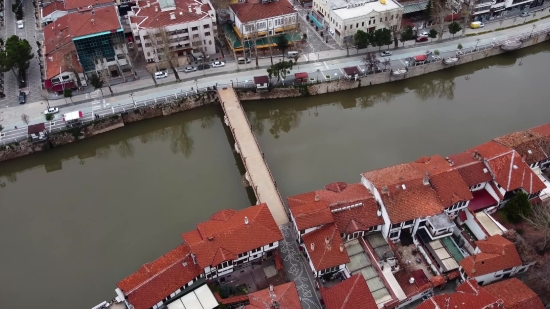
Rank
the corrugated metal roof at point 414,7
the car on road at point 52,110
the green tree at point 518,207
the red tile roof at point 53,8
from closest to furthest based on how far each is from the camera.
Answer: the green tree at point 518,207 → the car on road at point 52,110 → the red tile roof at point 53,8 → the corrugated metal roof at point 414,7

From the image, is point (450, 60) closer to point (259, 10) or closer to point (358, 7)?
point (358, 7)

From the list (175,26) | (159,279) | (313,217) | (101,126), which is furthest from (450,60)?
(159,279)

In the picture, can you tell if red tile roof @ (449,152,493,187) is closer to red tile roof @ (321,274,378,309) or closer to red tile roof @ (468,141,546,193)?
red tile roof @ (468,141,546,193)

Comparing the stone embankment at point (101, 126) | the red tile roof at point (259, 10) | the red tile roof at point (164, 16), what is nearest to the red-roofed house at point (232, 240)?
the stone embankment at point (101, 126)

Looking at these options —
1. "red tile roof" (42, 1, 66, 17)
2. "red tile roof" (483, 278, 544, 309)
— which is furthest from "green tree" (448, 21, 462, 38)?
"red tile roof" (42, 1, 66, 17)

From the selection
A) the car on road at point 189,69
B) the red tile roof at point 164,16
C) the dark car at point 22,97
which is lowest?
the car on road at point 189,69

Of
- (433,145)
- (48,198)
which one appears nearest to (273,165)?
(433,145)

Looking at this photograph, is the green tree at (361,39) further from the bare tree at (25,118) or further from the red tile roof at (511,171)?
the bare tree at (25,118)
